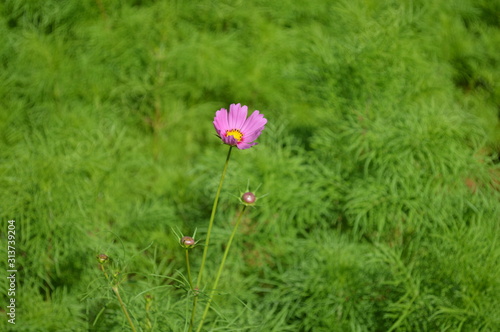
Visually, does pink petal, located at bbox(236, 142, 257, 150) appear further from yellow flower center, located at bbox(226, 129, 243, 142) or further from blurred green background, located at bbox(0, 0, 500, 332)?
blurred green background, located at bbox(0, 0, 500, 332)

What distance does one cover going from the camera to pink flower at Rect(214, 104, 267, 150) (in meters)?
0.96

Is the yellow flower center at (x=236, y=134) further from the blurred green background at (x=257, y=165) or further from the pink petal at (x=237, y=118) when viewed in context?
the blurred green background at (x=257, y=165)

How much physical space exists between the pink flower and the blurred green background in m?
0.41

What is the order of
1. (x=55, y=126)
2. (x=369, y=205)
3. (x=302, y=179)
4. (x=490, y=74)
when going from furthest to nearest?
1. (x=490, y=74)
2. (x=55, y=126)
3. (x=302, y=179)
4. (x=369, y=205)

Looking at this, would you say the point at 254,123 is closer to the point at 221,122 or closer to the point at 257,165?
the point at 221,122

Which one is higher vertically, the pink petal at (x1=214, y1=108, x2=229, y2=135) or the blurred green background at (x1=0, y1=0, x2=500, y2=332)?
the pink petal at (x1=214, y1=108, x2=229, y2=135)

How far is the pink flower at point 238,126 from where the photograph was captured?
3.15 feet

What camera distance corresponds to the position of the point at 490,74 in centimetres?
241

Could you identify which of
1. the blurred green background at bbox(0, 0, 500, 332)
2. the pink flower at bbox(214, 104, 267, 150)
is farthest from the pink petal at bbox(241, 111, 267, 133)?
the blurred green background at bbox(0, 0, 500, 332)

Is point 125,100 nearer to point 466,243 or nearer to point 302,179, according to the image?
point 302,179

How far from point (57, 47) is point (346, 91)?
126 cm

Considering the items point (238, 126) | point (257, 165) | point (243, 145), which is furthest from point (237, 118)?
point (257, 165)

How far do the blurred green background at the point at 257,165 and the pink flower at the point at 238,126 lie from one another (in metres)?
0.41

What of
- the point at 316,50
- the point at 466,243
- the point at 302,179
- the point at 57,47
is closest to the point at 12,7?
the point at 57,47
